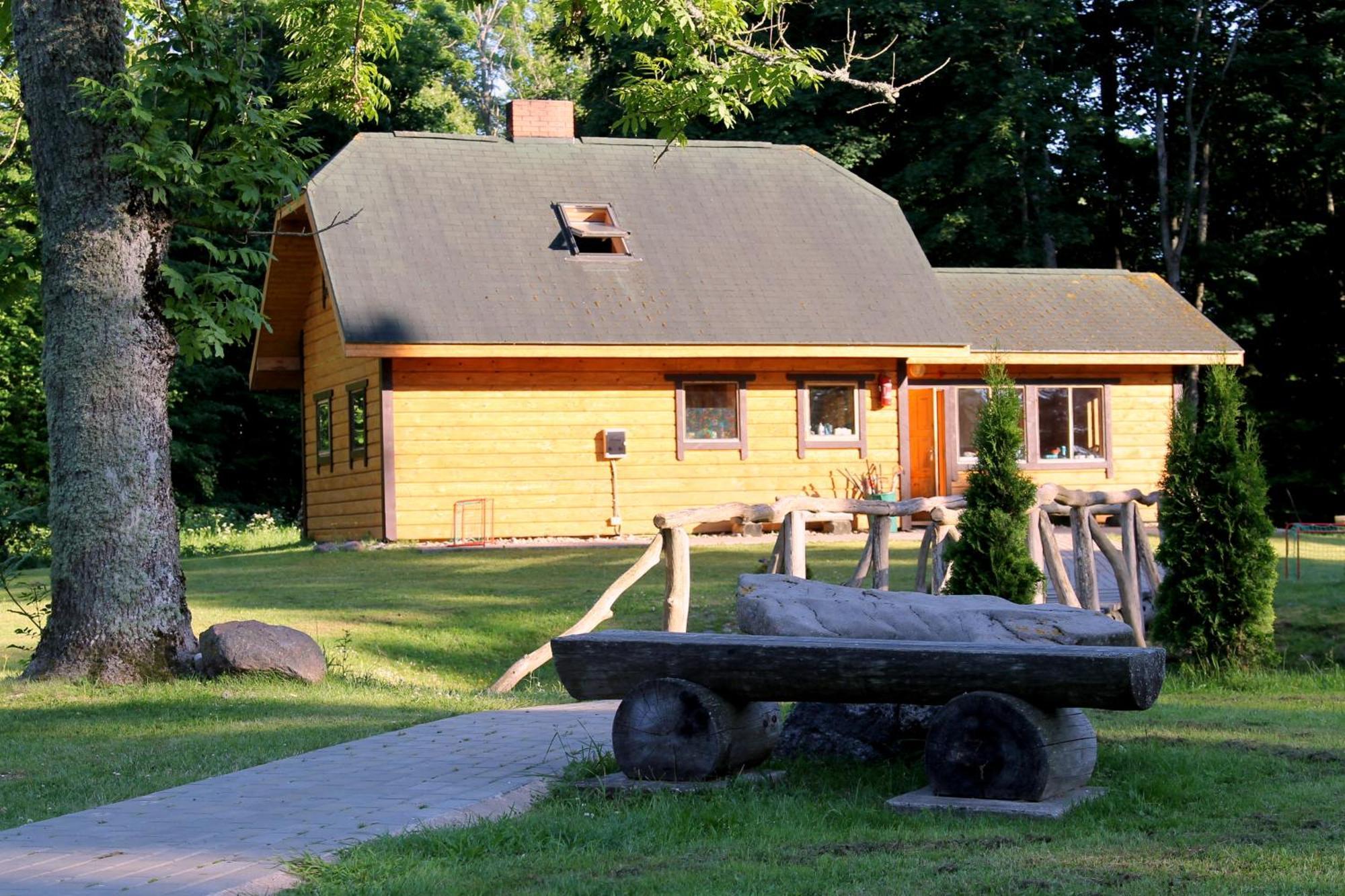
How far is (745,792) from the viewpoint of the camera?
6.93 metres

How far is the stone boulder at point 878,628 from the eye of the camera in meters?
7.92

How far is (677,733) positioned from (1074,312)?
71.6 feet

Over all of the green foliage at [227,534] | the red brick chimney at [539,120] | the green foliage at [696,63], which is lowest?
the green foliage at [227,534]

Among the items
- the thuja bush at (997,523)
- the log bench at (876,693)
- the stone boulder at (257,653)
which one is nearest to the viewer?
the log bench at (876,693)

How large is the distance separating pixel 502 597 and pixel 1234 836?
10.8 metres

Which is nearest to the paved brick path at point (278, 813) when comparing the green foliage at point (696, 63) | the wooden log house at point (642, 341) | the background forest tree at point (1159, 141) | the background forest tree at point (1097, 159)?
the green foliage at point (696, 63)

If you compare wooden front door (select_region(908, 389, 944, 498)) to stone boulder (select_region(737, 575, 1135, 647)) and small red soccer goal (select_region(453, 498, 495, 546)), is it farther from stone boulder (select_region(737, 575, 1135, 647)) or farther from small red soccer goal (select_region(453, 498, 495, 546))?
stone boulder (select_region(737, 575, 1135, 647))

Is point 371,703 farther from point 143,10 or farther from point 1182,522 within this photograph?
point 1182,522

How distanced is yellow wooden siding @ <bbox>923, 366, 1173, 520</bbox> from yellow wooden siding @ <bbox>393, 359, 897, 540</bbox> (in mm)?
3849

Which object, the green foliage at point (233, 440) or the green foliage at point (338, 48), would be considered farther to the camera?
the green foliage at point (233, 440)

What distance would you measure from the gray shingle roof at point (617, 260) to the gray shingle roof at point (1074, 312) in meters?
1.43

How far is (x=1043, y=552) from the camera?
1280cm

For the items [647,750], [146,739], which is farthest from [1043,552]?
[146,739]

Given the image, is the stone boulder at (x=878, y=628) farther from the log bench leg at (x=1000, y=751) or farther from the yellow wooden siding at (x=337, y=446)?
the yellow wooden siding at (x=337, y=446)
